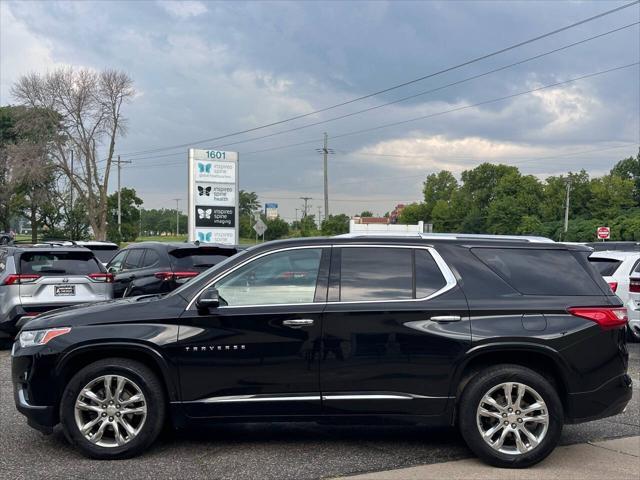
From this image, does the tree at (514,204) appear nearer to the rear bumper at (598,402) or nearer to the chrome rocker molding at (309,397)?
the rear bumper at (598,402)

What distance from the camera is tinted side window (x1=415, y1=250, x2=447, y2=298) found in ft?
16.5

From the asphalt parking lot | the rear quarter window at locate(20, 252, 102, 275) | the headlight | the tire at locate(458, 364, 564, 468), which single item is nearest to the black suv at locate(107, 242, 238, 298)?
the rear quarter window at locate(20, 252, 102, 275)

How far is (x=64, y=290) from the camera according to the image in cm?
944

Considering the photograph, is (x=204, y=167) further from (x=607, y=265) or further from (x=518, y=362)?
(x=518, y=362)

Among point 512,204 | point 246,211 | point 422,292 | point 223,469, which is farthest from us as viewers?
point 246,211

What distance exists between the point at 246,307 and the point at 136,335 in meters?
0.86

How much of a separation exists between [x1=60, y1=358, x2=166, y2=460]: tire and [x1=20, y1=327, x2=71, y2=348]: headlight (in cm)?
35

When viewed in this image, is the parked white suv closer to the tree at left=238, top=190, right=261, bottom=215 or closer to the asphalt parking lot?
the asphalt parking lot

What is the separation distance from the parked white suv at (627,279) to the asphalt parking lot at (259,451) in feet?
14.3

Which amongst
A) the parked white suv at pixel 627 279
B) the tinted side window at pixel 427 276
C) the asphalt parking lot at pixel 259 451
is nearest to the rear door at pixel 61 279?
the asphalt parking lot at pixel 259 451

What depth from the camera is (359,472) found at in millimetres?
4676

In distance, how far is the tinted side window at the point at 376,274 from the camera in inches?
197

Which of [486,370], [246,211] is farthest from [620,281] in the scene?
[246,211]

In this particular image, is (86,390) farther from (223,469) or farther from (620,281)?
(620,281)
